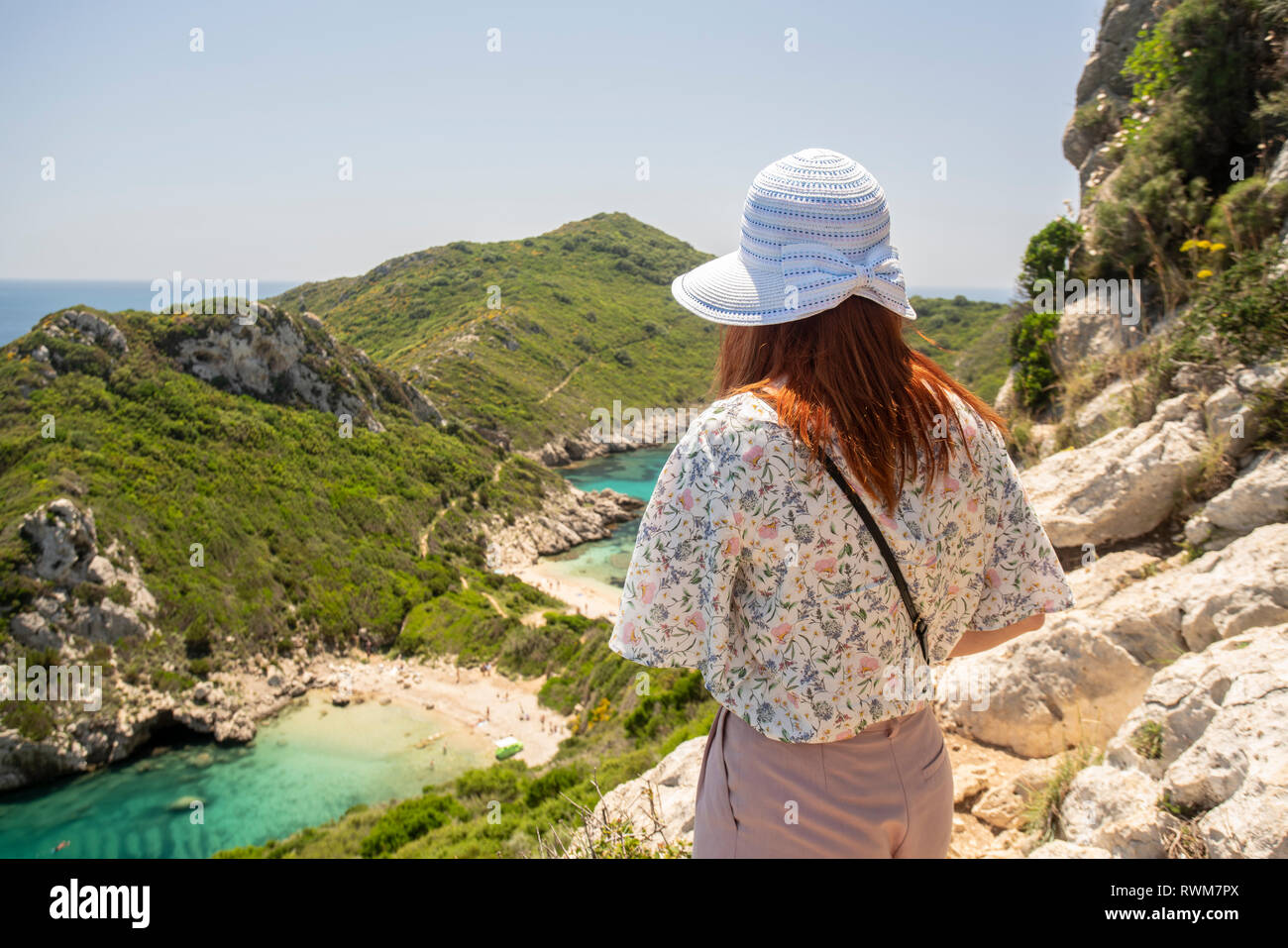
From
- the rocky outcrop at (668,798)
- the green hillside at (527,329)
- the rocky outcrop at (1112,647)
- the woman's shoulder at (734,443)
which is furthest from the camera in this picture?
the green hillside at (527,329)

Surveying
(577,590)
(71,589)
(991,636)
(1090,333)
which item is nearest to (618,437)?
(577,590)

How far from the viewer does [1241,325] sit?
436 cm

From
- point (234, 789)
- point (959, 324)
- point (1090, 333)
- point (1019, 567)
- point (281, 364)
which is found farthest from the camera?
point (959, 324)

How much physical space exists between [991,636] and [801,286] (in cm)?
102

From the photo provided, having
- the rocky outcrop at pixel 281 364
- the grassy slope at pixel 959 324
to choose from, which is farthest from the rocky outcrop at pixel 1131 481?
the rocky outcrop at pixel 281 364

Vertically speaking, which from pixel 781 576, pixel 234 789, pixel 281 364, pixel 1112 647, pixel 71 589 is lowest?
pixel 234 789

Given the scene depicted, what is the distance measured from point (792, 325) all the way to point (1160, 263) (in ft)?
21.6

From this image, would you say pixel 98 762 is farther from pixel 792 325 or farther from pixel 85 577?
pixel 792 325

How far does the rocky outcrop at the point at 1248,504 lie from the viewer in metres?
3.60

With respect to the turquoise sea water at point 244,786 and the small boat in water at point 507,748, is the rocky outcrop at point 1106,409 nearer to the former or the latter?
the small boat in water at point 507,748

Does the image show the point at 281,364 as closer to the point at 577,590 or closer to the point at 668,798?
the point at 577,590

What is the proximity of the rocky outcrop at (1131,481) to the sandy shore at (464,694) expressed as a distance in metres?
18.5

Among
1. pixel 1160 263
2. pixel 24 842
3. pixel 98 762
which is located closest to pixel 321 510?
pixel 98 762

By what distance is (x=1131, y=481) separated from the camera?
4500 millimetres
